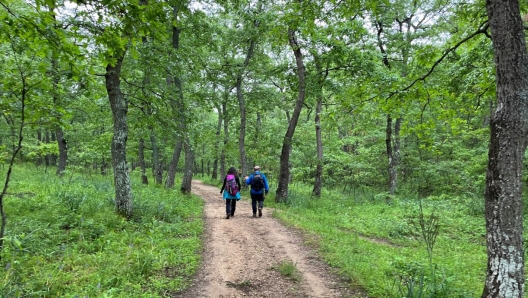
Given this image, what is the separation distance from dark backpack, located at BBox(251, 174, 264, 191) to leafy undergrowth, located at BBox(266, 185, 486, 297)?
1291mm

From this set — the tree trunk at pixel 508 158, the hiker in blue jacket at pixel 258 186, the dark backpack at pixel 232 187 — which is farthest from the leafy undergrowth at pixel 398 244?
the dark backpack at pixel 232 187

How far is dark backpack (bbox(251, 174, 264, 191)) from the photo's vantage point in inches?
404

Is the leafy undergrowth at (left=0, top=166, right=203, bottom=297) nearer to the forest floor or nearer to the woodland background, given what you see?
the forest floor

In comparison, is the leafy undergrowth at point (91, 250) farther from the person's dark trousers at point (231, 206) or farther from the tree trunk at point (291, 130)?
the tree trunk at point (291, 130)

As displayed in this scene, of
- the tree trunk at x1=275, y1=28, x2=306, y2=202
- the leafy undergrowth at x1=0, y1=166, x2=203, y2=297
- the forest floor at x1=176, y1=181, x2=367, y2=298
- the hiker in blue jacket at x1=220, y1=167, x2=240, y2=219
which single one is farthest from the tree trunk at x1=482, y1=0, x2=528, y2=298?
the tree trunk at x1=275, y1=28, x2=306, y2=202

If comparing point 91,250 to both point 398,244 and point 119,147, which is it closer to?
point 119,147

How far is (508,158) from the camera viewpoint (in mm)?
3490

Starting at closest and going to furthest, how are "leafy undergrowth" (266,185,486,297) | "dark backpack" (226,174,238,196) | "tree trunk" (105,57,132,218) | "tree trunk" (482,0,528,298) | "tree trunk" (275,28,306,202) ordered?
"tree trunk" (482,0,528,298)
"leafy undergrowth" (266,185,486,297)
"tree trunk" (105,57,132,218)
"dark backpack" (226,174,238,196)
"tree trunk" (275,28,306,202)

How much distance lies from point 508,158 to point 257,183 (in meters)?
7.49

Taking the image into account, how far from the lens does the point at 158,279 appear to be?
16.3 ft

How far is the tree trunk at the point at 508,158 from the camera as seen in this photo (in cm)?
349

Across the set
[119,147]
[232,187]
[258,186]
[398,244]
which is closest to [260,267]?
[232,187]

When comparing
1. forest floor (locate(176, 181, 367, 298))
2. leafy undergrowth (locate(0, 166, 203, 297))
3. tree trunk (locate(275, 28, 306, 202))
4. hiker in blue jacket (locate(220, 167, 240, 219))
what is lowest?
forest floor (locate(176, 181, 367, 298))

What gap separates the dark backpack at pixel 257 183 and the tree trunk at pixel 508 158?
7.19m
